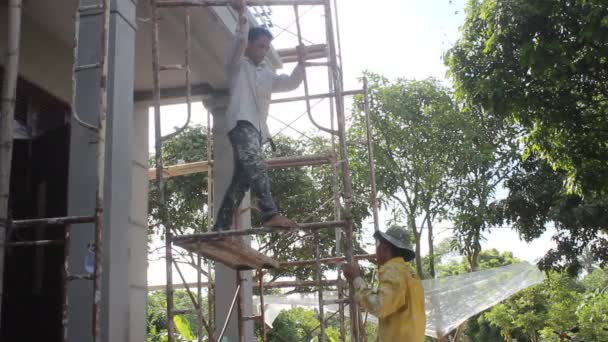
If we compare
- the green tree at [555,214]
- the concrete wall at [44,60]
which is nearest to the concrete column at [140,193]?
the concrete wall at [44,60]

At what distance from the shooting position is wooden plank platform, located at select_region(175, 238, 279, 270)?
4.12 metres

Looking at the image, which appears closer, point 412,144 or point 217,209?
point 217,209

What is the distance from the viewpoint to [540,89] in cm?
829

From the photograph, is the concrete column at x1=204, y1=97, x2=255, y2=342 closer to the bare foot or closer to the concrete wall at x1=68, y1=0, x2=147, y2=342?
the concrete wall at x1=68, y1=0, x2=147, y2=342

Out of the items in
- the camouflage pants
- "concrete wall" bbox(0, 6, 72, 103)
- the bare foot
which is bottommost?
the bare foot

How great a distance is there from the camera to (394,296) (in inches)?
158

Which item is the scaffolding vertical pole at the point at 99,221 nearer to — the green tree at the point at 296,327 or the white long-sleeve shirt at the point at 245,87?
Answer: the white long-sleeve shirt at the point at 245,87

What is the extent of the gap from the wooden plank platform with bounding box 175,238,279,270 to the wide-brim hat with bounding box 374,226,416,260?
3.19 feet

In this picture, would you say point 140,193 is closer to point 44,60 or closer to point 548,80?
point 44,60

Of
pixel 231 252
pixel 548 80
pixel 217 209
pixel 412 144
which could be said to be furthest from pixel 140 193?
pixel 412 144

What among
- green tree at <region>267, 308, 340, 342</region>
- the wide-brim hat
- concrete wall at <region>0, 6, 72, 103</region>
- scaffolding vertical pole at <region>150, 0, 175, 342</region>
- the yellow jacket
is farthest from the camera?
green tree at <region>267, 308, 340, 342</region>

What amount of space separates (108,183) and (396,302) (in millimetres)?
2023

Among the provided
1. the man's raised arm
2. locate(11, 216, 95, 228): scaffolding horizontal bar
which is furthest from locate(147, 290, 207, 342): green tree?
locate(11, 216, 95, 228): scaffolding horizontal bar

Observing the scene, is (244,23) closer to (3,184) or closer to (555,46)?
(3,184)
